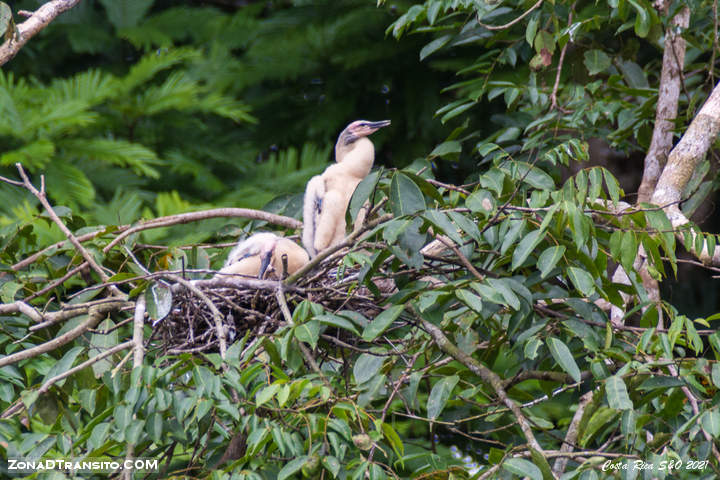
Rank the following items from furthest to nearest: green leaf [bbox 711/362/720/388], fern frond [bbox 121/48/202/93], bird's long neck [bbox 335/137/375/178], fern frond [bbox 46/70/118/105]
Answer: fern frond [bbox 121/48/202/93] < fern frond [bbox 46/70/118/105] < bird's long neck [bbox 335/137/375/178] < green leaf [bbox 711/362/720/388]

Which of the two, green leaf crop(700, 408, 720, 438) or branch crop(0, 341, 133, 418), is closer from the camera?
green leaf crop(700, 408, 720, 438)

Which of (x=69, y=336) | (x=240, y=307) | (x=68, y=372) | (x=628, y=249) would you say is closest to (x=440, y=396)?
(x=628, y=249)

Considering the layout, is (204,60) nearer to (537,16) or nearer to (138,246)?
(138,246)

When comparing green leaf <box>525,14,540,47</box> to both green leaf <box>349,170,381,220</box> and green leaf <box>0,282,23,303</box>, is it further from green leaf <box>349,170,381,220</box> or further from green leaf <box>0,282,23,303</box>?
green leaf <box>0,282,23,303</box>

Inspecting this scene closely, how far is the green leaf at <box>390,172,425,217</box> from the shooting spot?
2.22 meters

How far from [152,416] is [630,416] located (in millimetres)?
1229

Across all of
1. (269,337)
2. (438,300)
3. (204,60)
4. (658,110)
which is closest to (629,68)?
(658,110)

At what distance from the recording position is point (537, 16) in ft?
11.0

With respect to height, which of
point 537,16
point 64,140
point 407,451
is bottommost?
point 407,451

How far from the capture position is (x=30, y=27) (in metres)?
3.14

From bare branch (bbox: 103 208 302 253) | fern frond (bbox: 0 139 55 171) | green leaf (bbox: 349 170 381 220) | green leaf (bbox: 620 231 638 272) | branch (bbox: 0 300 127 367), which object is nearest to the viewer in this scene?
green leaf (bbox: 349 170 381 220)

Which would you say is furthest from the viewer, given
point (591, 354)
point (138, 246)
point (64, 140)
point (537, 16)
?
point (64, 140)

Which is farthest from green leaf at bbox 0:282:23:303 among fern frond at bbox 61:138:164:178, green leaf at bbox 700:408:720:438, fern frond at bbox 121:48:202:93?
fern frond at bbox 121:48:202:93

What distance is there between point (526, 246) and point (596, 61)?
→ 186cm
